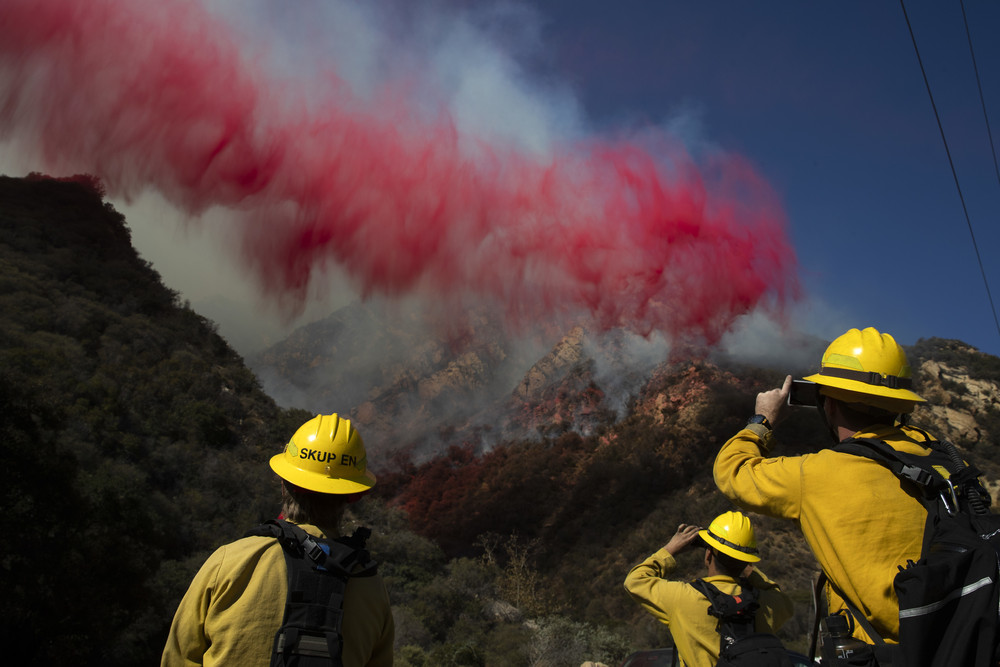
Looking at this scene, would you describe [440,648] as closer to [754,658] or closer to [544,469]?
[754,658]

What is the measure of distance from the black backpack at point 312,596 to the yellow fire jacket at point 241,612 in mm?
47

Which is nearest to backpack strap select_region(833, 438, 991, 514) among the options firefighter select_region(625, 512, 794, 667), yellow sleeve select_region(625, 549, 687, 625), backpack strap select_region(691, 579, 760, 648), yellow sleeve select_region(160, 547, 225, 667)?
backpack strap select_region(691, 579, 760, 648)

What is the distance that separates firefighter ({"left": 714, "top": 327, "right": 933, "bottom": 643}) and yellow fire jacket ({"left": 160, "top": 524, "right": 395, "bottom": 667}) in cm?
160

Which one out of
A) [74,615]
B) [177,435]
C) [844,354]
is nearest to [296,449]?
[844,354]

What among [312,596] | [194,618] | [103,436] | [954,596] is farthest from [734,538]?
[103,436]

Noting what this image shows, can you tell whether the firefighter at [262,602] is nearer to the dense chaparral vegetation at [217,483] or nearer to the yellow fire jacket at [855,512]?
the yellow fire jacket at [855,512]

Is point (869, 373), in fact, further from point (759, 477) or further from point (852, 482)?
point (759, 477)

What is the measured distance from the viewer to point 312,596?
218 cm

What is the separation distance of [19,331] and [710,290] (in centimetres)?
4531

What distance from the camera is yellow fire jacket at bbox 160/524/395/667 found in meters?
2.16

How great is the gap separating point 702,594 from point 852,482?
1.95 m

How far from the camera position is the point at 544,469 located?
53.3m

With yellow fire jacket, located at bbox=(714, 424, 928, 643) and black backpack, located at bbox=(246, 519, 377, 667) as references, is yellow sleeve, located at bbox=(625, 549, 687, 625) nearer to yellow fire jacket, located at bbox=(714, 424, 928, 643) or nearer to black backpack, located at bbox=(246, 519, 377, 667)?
yellow fire jacket, located at bbox=(714, 424, 928, 643)

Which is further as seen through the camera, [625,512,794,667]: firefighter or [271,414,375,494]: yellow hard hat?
[625,512,794,667]: firefighter
